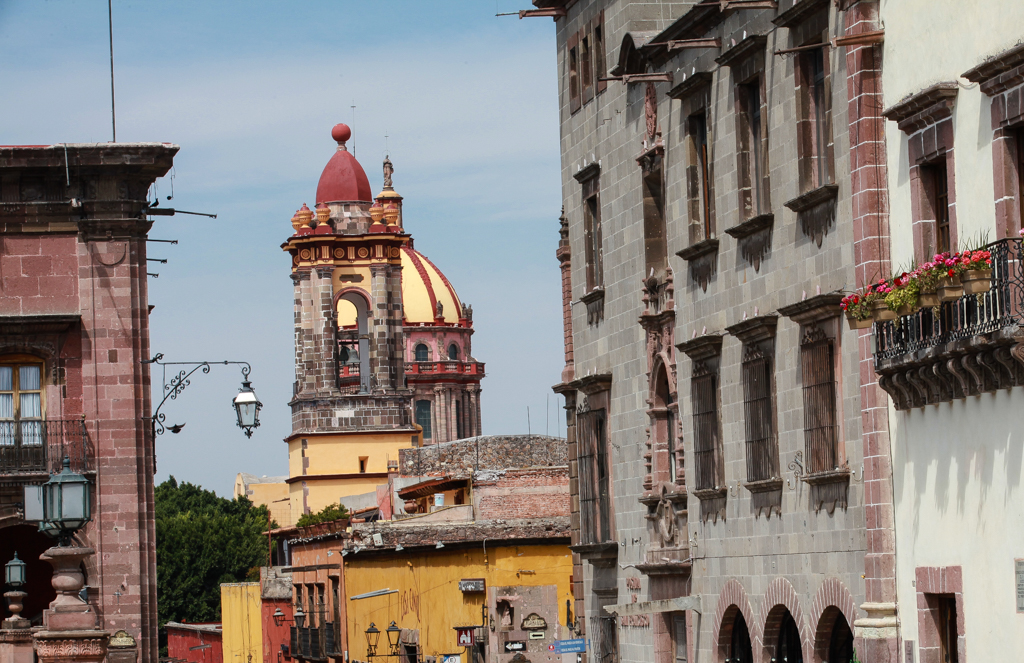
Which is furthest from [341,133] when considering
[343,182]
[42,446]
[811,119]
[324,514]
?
[811,119]

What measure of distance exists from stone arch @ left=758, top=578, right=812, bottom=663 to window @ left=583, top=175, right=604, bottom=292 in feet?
29.2

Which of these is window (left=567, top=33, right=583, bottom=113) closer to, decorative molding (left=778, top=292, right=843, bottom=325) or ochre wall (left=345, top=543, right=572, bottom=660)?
decorative molding (left=778, top=292, right=843, bottom=325)

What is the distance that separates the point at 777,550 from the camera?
1043 inches

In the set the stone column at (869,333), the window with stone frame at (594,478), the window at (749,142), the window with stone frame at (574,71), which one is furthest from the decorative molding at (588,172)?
the stone column at (869,333)

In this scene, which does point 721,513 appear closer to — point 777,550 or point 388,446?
point 777,550

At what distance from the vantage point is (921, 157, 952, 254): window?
21.7m

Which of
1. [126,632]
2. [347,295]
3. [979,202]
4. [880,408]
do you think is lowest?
[126,632]

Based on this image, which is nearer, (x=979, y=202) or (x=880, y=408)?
(x=979, y=202)

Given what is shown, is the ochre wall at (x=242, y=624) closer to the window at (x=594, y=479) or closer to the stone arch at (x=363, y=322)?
the stone arch at (x=363, y=322)

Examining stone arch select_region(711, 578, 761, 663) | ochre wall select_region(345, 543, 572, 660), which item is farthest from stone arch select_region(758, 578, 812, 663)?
ochre wall select_region(345, 543, 572, 660)

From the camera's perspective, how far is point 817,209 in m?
25.0

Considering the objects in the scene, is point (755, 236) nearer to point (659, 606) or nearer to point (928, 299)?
point (659, 606)

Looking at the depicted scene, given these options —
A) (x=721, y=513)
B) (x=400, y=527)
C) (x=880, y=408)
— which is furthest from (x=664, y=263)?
(x=400, y=527)

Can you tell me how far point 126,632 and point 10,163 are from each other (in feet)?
28.1
